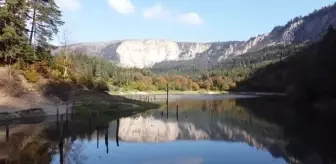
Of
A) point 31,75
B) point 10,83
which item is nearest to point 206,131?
point 10,83

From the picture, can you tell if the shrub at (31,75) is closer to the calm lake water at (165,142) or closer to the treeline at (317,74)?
the calm lake water at (165,142)

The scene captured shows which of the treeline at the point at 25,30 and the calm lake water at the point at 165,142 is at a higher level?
the treeline at the point at 25,30

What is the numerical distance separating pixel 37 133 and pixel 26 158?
47.9 ft

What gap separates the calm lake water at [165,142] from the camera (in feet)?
105

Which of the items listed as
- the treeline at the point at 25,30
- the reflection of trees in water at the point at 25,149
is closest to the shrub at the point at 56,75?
the treeline at the point at 25,30

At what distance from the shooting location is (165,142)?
43.5 meters

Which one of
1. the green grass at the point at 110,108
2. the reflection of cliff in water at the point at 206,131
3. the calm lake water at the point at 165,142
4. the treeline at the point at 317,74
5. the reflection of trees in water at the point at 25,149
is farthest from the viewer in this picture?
the treeline at the point at 317,74

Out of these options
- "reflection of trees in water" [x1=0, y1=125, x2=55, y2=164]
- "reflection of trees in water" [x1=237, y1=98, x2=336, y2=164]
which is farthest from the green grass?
"reflection of trees in water" [x1=237, y1=98, x2=336, y2=164]

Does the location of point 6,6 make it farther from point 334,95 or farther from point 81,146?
point 334,95

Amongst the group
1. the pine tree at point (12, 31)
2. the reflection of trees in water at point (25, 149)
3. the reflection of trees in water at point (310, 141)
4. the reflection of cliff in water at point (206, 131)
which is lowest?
the reflection of cliff in water at point (206, 131)

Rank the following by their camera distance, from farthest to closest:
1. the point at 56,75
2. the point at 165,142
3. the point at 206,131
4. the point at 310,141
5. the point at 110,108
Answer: the point at 56,75, the point at 110,108, the point at 206,131, the point at 165,142, the point at 310,141

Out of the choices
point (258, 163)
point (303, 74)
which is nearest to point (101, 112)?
point (258, 163)

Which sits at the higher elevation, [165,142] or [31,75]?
[31,75]

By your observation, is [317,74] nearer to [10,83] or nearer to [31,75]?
[31,75]
